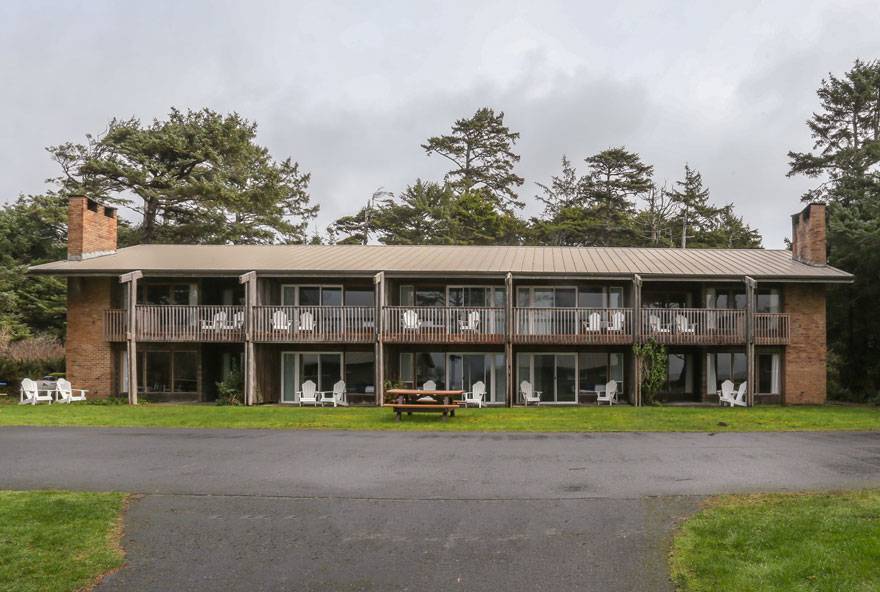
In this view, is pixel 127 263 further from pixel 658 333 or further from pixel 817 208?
pixel 817 208

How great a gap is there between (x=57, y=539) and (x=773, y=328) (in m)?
21.2

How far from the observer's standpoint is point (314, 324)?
71.7 ft

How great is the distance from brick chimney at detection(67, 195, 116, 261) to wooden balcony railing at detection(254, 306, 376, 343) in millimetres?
7458

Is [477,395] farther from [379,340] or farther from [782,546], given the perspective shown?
[782,546]

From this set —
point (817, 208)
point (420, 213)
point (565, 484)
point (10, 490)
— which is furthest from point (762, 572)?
point (420, 213)

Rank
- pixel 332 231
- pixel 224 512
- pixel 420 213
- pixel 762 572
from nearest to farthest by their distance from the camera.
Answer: pixel 762 572, pixel 224 512, pixel 420 213, pixel 332 231

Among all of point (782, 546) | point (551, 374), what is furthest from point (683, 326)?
point (782, 546)

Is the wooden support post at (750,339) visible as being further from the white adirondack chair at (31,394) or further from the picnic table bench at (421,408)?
the white adirondack chair at (31,394)

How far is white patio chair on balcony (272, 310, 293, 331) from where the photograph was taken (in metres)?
21.5

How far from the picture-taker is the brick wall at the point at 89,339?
22.7 meters

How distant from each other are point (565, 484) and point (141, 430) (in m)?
10.1

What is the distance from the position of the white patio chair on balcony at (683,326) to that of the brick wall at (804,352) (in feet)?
11.9

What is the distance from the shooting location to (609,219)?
149ft

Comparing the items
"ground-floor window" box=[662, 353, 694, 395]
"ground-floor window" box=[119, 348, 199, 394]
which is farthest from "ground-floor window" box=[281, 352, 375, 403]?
"ground-floor window" box=[662, 353, 694, 395]
